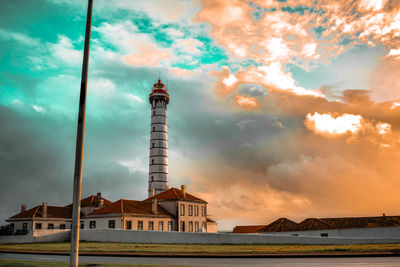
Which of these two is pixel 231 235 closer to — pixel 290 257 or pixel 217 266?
pixel 290 257

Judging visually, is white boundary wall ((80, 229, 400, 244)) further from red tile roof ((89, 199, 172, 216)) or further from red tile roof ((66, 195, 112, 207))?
red tile roof ((66, 195, 112, 207))

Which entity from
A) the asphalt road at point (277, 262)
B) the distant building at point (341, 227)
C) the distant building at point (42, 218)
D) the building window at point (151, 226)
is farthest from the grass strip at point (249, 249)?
the distant building at point (42, 218)

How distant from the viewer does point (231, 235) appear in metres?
32.7

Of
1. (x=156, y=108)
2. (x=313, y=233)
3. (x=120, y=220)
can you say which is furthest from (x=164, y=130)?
(x=313, y=233)

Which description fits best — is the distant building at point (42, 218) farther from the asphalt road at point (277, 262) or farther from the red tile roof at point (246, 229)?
the asphalt road at point (277, 262)

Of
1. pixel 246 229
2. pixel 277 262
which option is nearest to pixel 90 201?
pixel 246 229

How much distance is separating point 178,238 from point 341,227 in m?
22.3

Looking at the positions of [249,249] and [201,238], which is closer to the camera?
[249,249]

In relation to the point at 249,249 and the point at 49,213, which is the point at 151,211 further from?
the point at 249,249

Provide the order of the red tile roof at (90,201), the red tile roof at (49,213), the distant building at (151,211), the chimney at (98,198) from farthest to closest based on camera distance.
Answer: the chimney at (98,198) → the red tile roof at (90,201) → the red tile roof at (49,213) → the distant building at (151,211)

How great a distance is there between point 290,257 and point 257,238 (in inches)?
508

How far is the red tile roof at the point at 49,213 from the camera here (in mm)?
52278

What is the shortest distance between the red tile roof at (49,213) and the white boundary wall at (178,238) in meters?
12.6

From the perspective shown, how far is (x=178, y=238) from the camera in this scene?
111 ft
